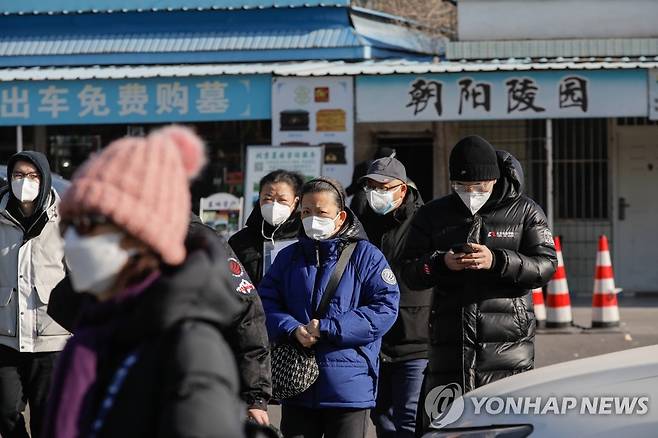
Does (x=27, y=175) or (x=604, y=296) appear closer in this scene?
(x=27, y=175)

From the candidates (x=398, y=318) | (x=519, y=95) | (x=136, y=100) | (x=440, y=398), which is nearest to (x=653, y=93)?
(x=519, y=95)

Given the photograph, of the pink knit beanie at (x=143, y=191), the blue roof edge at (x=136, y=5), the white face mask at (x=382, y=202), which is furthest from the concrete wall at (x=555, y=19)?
the pink knit beanie at (x=143, y=191)

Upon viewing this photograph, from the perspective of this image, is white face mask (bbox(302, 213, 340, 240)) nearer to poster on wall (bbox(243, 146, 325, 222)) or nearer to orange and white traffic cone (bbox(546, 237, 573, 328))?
orange and white traffic cone (bbox(546, 237, 573, 328))

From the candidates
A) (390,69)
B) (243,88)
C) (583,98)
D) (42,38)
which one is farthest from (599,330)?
(42,38)

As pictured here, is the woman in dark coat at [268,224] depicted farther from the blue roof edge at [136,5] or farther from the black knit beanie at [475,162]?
the blue roof edge at [136,5]

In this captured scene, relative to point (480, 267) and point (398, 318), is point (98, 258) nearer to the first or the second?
point (480, 267)

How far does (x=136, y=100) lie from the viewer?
598 inches

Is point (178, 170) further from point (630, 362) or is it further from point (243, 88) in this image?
point (243, 88)

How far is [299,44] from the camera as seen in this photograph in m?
17.1

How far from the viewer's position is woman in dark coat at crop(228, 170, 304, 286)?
6402mm

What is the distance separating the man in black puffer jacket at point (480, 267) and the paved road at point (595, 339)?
368 centimetres

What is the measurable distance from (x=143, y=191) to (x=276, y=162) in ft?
40.1

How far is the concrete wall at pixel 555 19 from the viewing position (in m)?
16.5

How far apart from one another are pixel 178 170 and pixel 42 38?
646 inches
